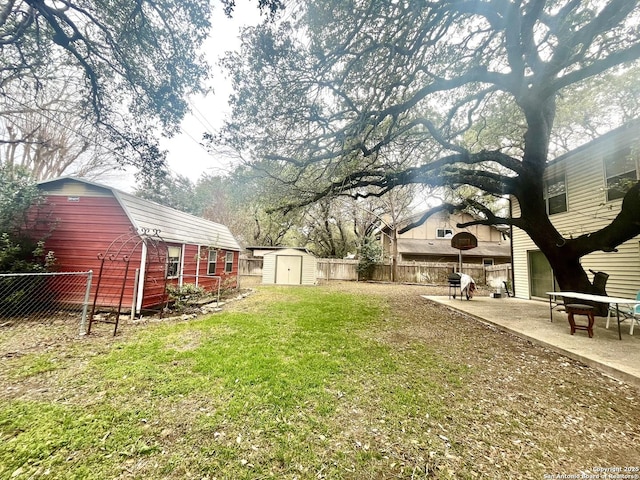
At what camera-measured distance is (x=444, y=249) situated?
19.0 m

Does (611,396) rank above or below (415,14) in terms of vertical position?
below

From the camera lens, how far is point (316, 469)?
1769 millimetres

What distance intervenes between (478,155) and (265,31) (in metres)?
5.54

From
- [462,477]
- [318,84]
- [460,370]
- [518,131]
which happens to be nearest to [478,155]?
[518,131]

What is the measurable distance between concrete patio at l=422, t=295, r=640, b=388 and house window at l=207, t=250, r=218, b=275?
8827 millimetres

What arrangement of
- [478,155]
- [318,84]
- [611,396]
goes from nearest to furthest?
[611,396] → [318,84] → [478,155]

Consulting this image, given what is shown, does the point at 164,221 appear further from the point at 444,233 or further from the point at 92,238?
the point at 444,233

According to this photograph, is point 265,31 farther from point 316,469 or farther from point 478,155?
point 316,469

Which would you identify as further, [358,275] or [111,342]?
[358,275]

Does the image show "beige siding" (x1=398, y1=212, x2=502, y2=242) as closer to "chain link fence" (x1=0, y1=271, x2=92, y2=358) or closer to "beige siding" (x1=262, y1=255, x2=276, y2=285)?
"beige siding" (x1=262, y1=255, x2=276, y2=285)

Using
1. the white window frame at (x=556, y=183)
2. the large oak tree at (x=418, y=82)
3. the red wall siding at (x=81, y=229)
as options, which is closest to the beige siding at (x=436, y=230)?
the white window frame at (x=556, y=183)

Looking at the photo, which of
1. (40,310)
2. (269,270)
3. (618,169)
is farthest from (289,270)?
(618,169)

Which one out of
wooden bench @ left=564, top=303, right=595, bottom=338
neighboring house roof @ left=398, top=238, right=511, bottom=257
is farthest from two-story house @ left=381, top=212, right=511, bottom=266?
wooden bench @ left=564, top=303, right=595, bottom=338

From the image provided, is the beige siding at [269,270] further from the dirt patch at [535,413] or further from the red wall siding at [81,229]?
the dirt patch at [535,413]
